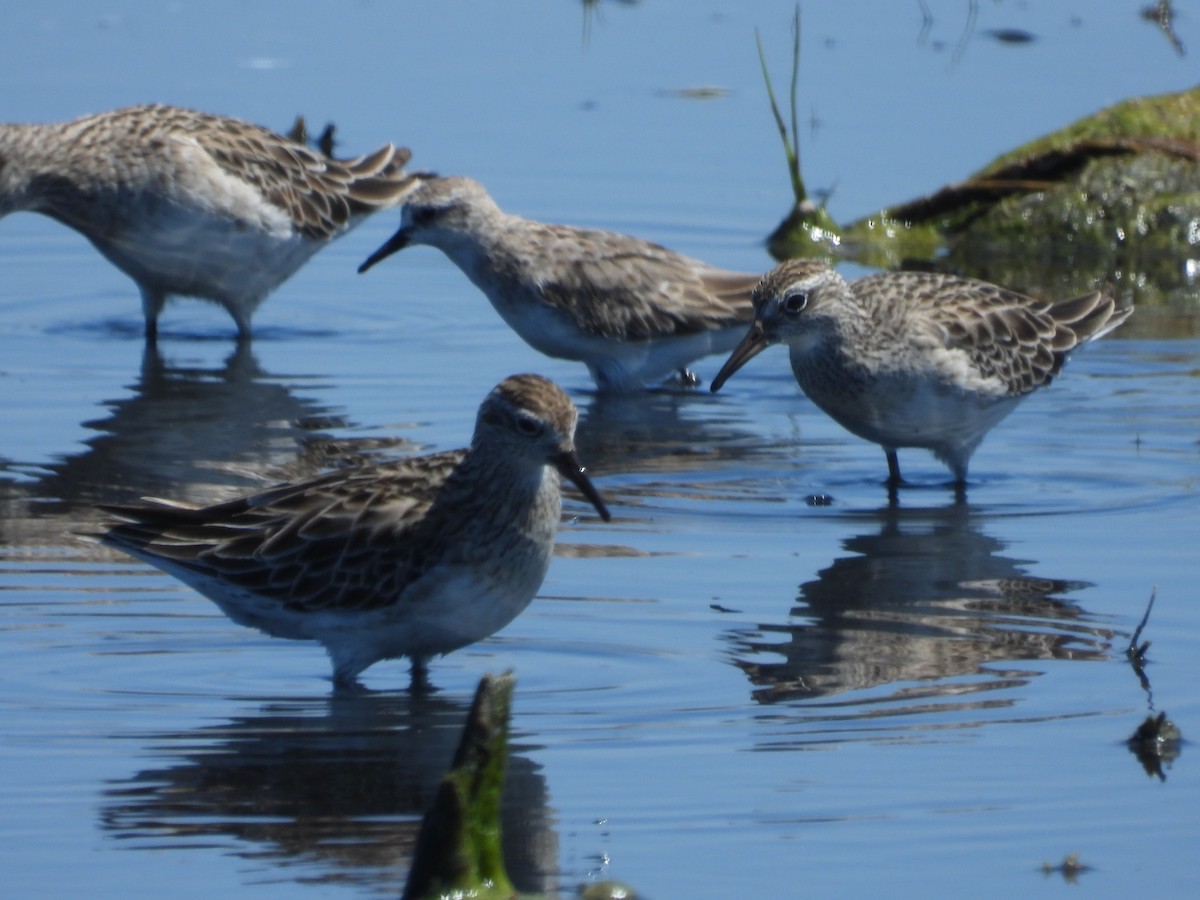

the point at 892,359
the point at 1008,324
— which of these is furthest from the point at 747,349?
the point at 1008,324

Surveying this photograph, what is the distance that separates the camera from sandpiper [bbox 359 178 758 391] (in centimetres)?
1358

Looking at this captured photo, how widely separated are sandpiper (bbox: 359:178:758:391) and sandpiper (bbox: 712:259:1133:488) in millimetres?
2286

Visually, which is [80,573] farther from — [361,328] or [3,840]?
[361,328]

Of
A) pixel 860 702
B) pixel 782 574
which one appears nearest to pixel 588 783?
pixel 860 702

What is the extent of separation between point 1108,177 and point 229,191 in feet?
20.8

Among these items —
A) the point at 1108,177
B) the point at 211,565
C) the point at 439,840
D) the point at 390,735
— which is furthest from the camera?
the point at 1108,177

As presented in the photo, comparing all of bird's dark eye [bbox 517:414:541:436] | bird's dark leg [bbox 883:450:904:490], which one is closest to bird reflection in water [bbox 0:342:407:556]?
bird's dark leg [bbox 883:450:904:490]

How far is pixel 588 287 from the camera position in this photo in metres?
13.7

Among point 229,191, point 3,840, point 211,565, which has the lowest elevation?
point 3,840

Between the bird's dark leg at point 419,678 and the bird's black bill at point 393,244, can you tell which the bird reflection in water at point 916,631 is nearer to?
the bird's dark leg at point 419,678

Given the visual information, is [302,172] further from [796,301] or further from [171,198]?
[796,301]

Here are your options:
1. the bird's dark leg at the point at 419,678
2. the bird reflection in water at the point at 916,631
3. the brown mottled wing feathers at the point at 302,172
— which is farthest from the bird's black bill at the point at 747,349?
the brown mottled wing feathers at the point at 302,172

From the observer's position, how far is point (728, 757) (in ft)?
24.0

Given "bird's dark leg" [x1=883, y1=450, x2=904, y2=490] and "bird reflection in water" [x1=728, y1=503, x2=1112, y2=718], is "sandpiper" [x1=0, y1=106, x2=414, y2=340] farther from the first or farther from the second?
"bird reflection in water" [x1=728, y1=503, x2=1112, y2=718]
